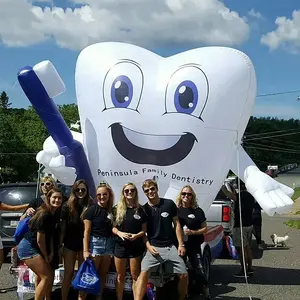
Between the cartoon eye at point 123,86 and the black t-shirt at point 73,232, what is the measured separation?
183 cm

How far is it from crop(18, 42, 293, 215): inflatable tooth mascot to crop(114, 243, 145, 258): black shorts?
135 cm

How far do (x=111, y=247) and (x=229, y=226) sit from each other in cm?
487

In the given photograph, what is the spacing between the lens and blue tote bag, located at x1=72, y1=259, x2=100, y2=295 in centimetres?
591

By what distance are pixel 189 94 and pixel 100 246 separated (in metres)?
2.43

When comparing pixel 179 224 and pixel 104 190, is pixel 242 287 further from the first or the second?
pixel 104 190

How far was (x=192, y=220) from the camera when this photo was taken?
655 cm

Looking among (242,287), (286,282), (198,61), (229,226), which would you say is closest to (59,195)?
(198,61)

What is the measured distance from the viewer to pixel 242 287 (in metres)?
7.96

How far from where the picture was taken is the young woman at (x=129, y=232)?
5.94m

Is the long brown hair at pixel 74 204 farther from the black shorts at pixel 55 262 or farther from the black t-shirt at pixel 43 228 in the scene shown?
the black shorts at pixel 55 262

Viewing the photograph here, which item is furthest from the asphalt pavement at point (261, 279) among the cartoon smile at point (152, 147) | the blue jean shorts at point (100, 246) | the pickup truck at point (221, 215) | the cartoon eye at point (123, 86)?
the cartoon eye at point (123, 86)

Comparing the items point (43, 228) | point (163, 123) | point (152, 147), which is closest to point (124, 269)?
point (43, 228)

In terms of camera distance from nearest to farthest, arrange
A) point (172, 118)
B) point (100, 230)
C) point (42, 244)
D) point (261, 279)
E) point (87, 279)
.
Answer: point (42, 244) < point (87, 279) < point (100, 230) < point (172, 118) < point (261, 279)

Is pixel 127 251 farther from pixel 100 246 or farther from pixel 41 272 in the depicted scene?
pixel 41 272
